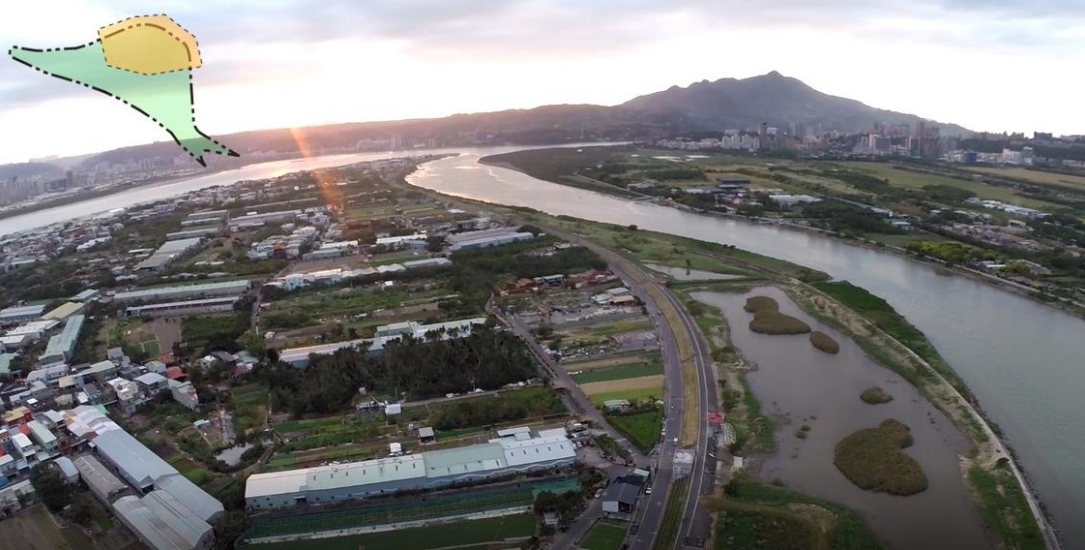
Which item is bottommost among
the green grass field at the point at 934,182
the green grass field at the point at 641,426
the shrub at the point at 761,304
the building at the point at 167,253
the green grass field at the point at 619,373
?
the green grass field at the point at 641,426

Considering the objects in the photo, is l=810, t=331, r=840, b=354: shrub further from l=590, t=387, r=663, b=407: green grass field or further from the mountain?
the mountain

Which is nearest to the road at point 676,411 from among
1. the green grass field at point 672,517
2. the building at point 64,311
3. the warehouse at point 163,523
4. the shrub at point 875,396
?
the green grass field at point 672,517

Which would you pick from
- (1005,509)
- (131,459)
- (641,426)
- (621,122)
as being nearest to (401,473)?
(641,426)

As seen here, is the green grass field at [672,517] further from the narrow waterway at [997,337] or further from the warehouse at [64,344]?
the warehouse at [64,344]

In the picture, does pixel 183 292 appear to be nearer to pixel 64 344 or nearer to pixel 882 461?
pixel 64 344

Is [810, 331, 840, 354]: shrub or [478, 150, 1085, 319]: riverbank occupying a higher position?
[478, 150, 1085, 319]: riverbank

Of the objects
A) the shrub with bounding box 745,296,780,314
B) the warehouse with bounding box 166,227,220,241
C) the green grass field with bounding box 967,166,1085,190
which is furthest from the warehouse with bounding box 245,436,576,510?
the green grass field with bounding box 967,166,1085,190

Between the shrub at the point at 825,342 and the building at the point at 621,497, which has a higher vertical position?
the shrub at the point at 825,342
